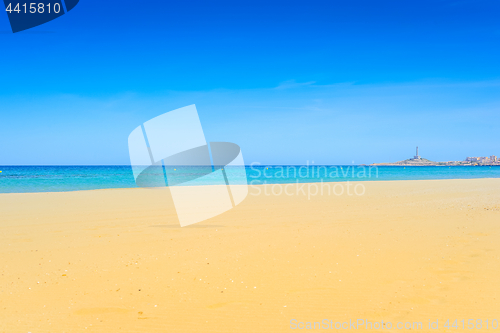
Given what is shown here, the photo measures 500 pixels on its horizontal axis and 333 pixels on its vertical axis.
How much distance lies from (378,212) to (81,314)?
354 inches

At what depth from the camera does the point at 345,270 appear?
4781 millimetres

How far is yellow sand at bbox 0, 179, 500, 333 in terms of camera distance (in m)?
3.47

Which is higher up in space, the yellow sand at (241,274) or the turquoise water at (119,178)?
the yellow sand at (241,274)

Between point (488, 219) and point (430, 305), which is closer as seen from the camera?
point (430, 305)

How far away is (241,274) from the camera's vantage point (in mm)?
4648

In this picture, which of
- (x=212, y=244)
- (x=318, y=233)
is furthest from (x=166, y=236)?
(x=318, y=233)

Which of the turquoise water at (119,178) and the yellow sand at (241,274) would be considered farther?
the turquoise water at (119,178)

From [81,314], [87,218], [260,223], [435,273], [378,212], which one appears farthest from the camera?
[378,212]

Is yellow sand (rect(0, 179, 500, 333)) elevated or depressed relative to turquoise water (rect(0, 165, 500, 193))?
elevated

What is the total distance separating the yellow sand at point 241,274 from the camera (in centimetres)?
347

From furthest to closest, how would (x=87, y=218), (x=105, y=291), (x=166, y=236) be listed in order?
(x=87, y=218) < (x=166, y=236) < (x=105, y=291)

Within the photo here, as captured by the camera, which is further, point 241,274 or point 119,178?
point 119,178

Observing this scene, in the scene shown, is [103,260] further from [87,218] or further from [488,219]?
[488,219]

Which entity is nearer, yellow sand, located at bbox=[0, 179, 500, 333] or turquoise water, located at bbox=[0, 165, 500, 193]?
yellow sand, located at bbox=[0, 179, 500, 333]
